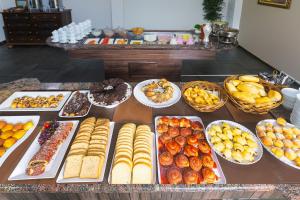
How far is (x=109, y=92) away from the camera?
48.6 inches

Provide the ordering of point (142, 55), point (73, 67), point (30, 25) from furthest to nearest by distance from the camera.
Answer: point (30, 25)
point (73, 67)
point (142, 55)

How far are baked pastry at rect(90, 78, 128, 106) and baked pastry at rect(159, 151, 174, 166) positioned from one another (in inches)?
18.1

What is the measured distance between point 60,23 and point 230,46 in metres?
4.27

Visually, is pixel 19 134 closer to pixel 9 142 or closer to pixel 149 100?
pixel 9 142

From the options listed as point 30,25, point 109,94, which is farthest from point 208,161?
point 30,25

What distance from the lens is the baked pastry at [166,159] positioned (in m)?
0.83

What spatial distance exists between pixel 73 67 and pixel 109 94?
10.5 feet

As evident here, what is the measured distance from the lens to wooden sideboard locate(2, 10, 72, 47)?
5098 millimetres

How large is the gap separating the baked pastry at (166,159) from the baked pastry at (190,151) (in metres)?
0.07

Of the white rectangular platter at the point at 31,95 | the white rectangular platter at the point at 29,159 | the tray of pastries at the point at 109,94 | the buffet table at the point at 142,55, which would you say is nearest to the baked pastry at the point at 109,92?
the tray of pastries at the point at 109,94

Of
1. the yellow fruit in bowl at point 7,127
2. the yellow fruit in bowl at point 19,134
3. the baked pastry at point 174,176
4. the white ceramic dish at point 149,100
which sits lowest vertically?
the baked pastry at point 174,176

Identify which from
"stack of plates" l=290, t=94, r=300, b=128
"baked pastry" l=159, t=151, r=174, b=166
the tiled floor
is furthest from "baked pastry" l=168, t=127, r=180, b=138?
the tiled floor

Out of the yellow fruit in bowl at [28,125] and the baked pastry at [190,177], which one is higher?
the yellow fruit in bowl at [28,125]

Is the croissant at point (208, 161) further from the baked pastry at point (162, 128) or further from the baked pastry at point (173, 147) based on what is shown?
the baked pastry at point (162, 128)
